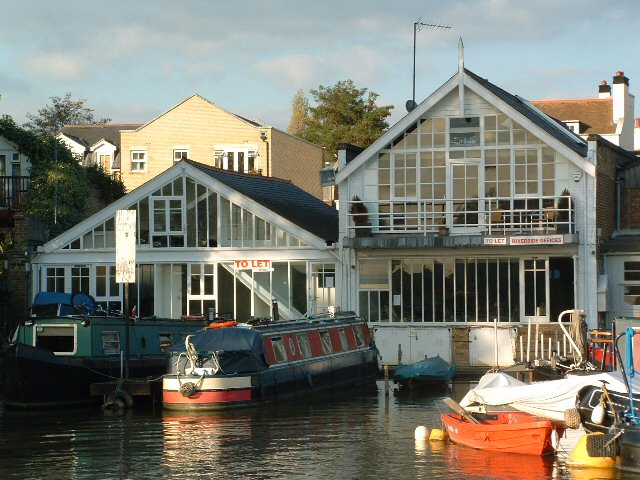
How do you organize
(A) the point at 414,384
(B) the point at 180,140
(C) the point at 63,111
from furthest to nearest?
1. (C) the point at 63,111
2. (B) the point at 180,140
3. (A) the point at 414,384

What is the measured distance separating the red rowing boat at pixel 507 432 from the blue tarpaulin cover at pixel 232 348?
7.49m

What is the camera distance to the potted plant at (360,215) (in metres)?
41.4

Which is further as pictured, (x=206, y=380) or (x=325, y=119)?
(x=325, y=119)

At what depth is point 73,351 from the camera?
3350 centimetres

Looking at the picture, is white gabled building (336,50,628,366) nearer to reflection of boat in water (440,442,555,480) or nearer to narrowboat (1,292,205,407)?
narrowboat (1,292,205,407)

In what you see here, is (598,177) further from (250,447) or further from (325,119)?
(325,119)

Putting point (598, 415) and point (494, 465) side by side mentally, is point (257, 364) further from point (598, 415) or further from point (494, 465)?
point (598, 415)

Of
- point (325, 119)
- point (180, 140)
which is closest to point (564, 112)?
point (325, 119)

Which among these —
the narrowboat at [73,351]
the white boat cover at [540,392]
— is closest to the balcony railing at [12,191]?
the narrowboat at [73,351]

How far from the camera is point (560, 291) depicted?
3991 centimetres

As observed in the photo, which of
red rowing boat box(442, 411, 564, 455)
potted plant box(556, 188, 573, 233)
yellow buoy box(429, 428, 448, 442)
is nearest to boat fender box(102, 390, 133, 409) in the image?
yellow buoy box(429, 428, 448, 442)

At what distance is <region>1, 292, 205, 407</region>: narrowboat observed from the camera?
32031mm

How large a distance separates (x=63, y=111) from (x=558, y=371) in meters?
69.8

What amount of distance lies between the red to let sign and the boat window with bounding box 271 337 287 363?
29.4ft
